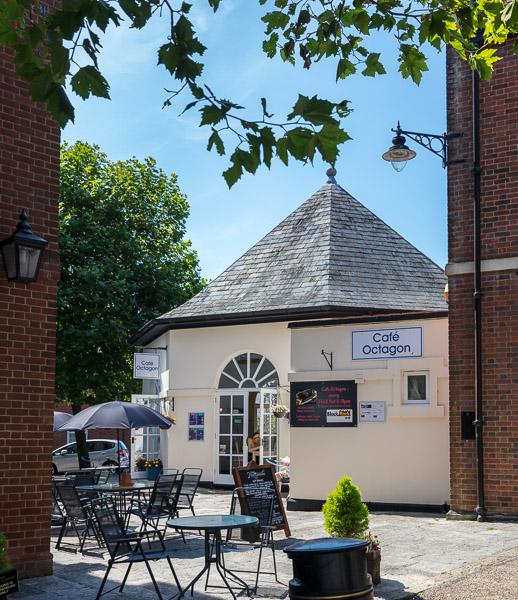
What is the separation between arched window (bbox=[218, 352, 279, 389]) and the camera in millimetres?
19594

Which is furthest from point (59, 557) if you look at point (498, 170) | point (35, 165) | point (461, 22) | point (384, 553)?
point (498, 170)

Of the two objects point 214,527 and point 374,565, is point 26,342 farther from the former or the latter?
point 374,565

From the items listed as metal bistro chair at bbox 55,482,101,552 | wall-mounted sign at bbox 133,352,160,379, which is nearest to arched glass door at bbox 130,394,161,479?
wall-mounted sign at bbox 133,352,160,379

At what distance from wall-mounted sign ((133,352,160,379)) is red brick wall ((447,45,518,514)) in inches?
419

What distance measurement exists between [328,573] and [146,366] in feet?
53.5

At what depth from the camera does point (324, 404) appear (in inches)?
584

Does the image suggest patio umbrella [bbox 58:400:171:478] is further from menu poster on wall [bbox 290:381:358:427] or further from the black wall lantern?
the black wall lantern

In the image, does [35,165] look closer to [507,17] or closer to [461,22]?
[461,22]

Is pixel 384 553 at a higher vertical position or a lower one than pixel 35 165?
lower

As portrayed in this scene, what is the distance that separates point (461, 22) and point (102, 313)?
2154 centimetres

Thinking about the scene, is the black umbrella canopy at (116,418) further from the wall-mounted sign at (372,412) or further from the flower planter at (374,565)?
the flower planter at (374,565)

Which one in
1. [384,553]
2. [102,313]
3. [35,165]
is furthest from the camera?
[102,313]

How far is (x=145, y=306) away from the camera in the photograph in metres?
27.9

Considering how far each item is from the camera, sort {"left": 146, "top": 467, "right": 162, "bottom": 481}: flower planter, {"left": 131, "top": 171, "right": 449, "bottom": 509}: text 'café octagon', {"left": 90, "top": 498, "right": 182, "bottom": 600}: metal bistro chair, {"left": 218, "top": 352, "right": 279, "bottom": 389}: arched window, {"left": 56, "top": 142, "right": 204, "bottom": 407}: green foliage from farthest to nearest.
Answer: {"left": 56, "top": 142, "right": 204, "bottom": 407}: green foliage, {"left": 146, "top": 467, "right": 162, "bottom": 481}: flower planter, {"left": 218, "top": 352, "right": 279, "bottom": 389}: arched window, {"left": 131, "top": 171, "right": 449, "bottom": 509}: text 'café octagon', {"left": 90, "top": 498, "right": 182, "bottom": 600}: metal bistro chair
